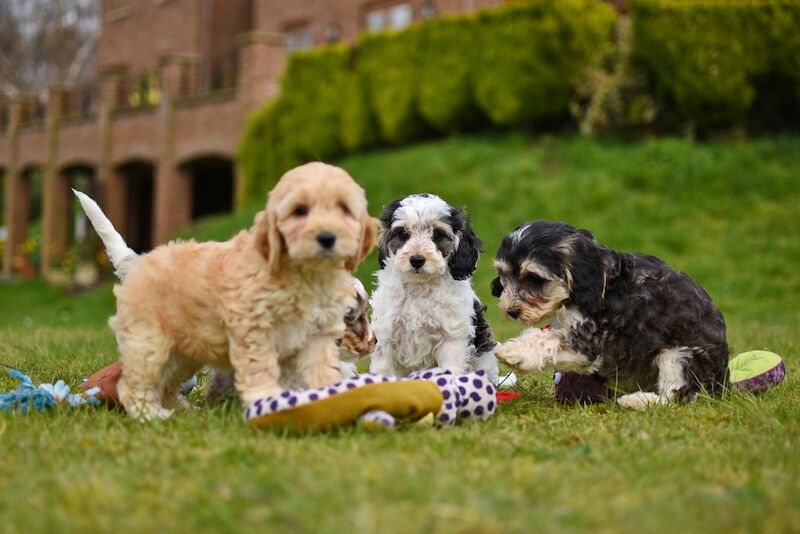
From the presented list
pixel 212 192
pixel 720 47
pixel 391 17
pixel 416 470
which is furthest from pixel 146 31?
pixel 416 470

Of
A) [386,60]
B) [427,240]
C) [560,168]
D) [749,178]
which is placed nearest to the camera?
[427,240]

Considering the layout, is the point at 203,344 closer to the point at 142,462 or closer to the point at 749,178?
the point at 142,462

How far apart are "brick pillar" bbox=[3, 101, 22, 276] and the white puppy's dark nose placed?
33.9 m

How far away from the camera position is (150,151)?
2711cm

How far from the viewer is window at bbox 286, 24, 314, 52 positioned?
2630 centimetres

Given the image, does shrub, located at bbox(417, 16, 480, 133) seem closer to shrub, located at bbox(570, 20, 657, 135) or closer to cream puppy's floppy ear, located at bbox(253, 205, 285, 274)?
shrub, located at bbox(570, 20, 657, 135)

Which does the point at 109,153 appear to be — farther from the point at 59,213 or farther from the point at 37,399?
the point at 37,399

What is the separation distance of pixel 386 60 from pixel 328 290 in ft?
49.1

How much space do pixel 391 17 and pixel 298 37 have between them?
4.22 metres

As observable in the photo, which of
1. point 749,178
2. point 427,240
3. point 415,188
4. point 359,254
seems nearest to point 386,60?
point 415,188

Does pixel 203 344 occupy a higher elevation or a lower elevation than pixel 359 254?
lower

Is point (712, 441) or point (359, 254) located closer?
point (712, 441)

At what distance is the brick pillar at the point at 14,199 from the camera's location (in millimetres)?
35125

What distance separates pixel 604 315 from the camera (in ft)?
17.0
